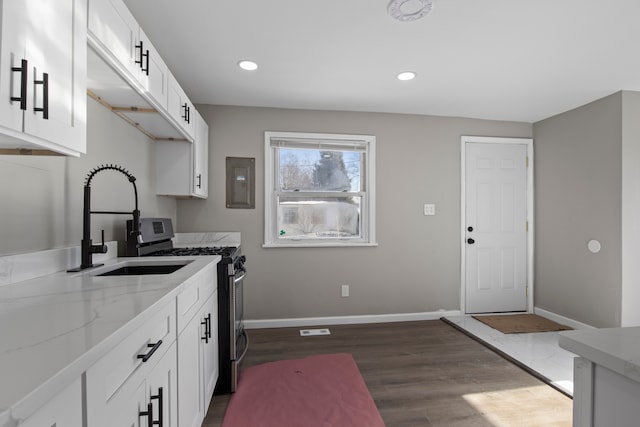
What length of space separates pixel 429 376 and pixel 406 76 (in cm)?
246

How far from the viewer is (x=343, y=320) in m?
3.25

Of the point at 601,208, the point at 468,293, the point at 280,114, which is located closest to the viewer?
the point at 601,208

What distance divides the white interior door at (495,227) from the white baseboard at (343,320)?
49cm

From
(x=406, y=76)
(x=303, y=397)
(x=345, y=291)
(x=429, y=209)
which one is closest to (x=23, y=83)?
(x=303, y=397)

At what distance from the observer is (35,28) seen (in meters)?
0.86

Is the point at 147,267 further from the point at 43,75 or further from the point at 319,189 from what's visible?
the point at 319,189

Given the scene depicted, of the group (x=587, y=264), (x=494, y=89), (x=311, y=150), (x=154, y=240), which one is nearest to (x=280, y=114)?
(x=311, y=150)

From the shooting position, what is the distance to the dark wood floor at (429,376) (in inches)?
69.4

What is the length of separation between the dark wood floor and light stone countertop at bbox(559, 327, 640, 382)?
1350 millimetres

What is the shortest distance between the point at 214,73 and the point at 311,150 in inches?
49.3

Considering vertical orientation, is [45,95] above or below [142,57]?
below

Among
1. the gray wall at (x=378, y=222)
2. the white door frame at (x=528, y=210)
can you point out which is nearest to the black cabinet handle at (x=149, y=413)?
the gray wall at (x=378, y=222)

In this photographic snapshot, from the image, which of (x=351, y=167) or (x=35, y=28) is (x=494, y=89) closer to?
(x=351, y=167)

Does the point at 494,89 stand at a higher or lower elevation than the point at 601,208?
higher
